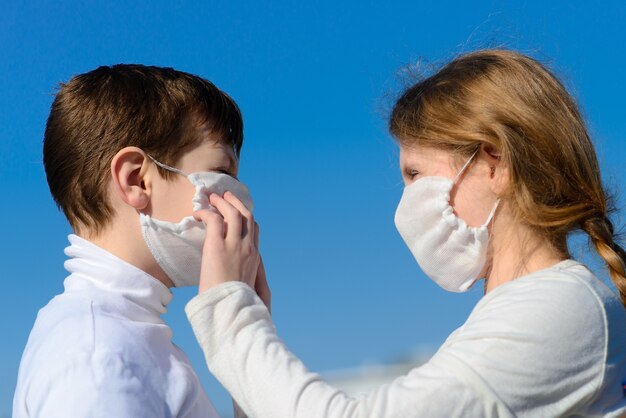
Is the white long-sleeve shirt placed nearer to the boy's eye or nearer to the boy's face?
the boy's eye

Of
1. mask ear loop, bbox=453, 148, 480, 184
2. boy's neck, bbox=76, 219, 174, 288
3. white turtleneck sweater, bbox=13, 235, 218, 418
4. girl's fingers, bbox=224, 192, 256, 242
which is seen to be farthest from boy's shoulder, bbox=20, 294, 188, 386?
mask ear loop, bbox=453, 148, 480, 184

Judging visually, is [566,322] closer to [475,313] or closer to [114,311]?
[475,313]

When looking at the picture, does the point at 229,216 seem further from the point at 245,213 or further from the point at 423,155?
the point at 423,155

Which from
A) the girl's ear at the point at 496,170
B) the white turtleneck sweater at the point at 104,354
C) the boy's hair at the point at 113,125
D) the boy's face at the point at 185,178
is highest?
the boy's hair at the point at 113,125

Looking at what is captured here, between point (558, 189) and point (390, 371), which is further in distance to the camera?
point (390, 371)

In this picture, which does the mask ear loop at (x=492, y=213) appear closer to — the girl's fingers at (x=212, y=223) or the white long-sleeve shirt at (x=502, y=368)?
the white long-sleeve shirt at (x=502, y=368)

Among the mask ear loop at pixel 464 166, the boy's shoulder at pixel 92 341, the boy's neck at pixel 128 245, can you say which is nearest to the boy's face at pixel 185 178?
the boy's neck at pixel 128 245

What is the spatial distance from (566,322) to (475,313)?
0.42 meters

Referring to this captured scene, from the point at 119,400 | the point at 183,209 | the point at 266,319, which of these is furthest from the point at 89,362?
the point at 183,209

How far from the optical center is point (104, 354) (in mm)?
4305

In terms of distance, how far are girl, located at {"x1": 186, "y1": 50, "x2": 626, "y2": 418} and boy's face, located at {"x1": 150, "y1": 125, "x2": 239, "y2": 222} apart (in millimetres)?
179

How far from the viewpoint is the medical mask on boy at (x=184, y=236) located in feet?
16.4

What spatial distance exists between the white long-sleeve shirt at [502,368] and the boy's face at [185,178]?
3.56 feet

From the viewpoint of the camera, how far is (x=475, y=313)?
13.8 feet
